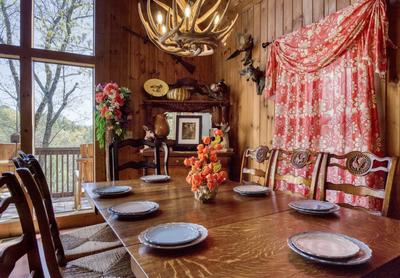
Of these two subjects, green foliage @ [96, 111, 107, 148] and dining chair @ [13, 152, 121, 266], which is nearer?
dining chair @ [13, 152, 121, 266]

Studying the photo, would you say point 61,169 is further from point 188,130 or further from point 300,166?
point 300,166

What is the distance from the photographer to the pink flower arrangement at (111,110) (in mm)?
3064

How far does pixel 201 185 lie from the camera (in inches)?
55.8

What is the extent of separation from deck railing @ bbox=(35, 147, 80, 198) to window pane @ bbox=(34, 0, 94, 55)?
6.27ft

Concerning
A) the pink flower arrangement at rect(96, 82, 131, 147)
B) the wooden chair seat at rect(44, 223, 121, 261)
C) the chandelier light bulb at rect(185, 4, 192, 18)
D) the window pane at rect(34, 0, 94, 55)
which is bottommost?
the wooden chair seat at rect(44, 223, 121, 261)

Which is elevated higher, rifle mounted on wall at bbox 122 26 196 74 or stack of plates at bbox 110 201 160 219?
rifle mounted on wall at bbox 122 26 196 74

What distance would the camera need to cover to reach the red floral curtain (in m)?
1.98

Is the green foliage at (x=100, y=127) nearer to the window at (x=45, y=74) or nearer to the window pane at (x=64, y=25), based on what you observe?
the window at (x=45, y=74)

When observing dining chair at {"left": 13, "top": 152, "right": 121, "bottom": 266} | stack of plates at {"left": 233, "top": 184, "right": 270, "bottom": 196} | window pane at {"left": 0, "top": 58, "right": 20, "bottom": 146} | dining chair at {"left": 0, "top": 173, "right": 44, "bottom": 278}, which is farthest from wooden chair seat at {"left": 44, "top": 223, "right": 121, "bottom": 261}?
window pane at {"left": 0, "top": 58, "right": 20, "bottom": 146}

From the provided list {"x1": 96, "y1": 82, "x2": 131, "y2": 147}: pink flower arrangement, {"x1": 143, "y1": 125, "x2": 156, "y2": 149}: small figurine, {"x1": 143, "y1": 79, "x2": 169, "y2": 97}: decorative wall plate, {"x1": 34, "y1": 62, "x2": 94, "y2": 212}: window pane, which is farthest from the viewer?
{"x1": 143, "y1": 79, "x2": 169, "y2": 97}: decorative wall plate

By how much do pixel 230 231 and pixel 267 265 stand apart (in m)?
0.27

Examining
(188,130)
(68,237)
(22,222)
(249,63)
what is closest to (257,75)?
(249,63)

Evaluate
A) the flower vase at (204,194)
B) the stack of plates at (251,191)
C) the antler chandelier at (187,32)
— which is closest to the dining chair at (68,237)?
the flower vase at (204,194)

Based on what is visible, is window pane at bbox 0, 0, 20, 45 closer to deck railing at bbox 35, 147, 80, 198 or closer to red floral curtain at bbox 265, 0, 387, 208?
deck railing at bbox 35, 147, 80, 198
